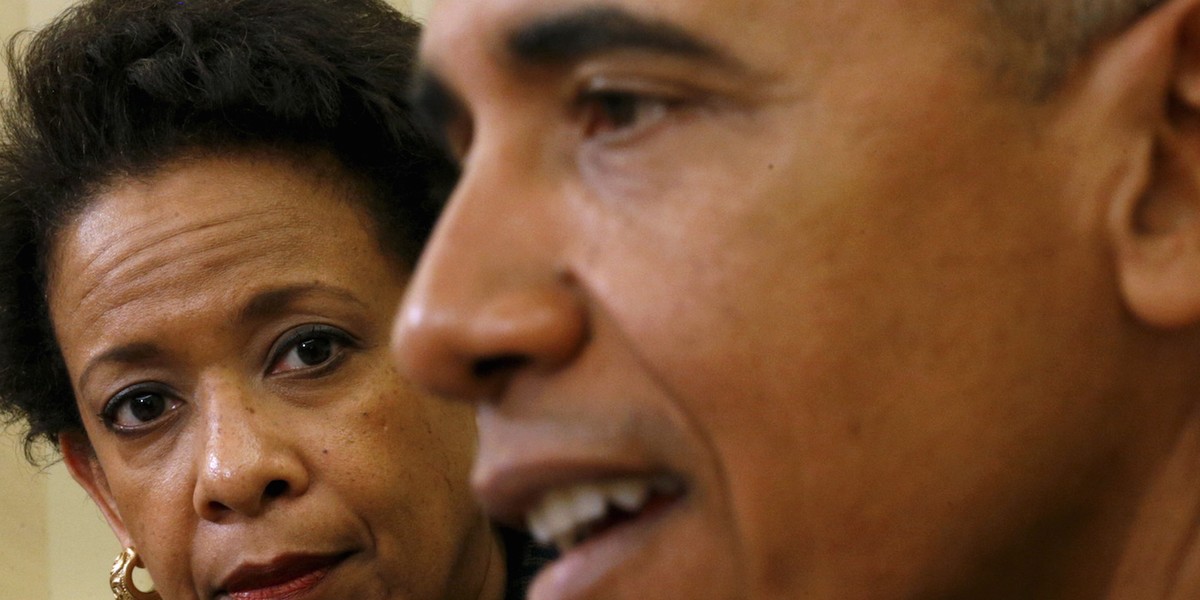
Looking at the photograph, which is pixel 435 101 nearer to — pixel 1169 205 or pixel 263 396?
pixel 1169 205

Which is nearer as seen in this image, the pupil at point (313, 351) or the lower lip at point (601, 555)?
the lower lip at point (601, 555)

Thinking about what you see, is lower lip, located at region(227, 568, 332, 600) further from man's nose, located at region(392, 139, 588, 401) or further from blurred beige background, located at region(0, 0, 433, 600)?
blurred beige background, located at region(0, 0, 433, 600)

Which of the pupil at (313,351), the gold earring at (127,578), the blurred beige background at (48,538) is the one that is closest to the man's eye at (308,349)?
the pupil at (313,351)

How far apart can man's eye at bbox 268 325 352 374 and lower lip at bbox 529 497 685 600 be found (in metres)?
0.74

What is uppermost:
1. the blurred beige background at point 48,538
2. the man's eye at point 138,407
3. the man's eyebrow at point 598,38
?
the man's eyebrow at point 598,38

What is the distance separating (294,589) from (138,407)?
27 cm

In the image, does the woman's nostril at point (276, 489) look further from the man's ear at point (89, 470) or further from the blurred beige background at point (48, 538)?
the blurred beige background at point (48, 538)

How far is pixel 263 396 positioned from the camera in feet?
4.43

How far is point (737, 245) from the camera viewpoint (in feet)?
2.12

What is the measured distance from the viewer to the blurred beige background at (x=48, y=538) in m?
2.66

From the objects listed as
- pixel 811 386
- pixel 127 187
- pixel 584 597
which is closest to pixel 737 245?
pixel 811 386

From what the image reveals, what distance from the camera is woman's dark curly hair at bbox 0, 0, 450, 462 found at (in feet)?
4.66

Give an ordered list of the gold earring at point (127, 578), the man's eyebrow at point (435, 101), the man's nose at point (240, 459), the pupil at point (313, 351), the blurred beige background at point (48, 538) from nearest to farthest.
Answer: the man's eyebrow at point (435, 101) < the man's nose at point (240, 459) < the pupil at point (313, 351) < the gold earring at point (127, 578) < the blurred beige background at point (48, 538)

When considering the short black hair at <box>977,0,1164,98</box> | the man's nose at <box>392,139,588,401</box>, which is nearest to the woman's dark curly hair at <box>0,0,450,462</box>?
the man's nose at <box>392,139,588,401</box>
